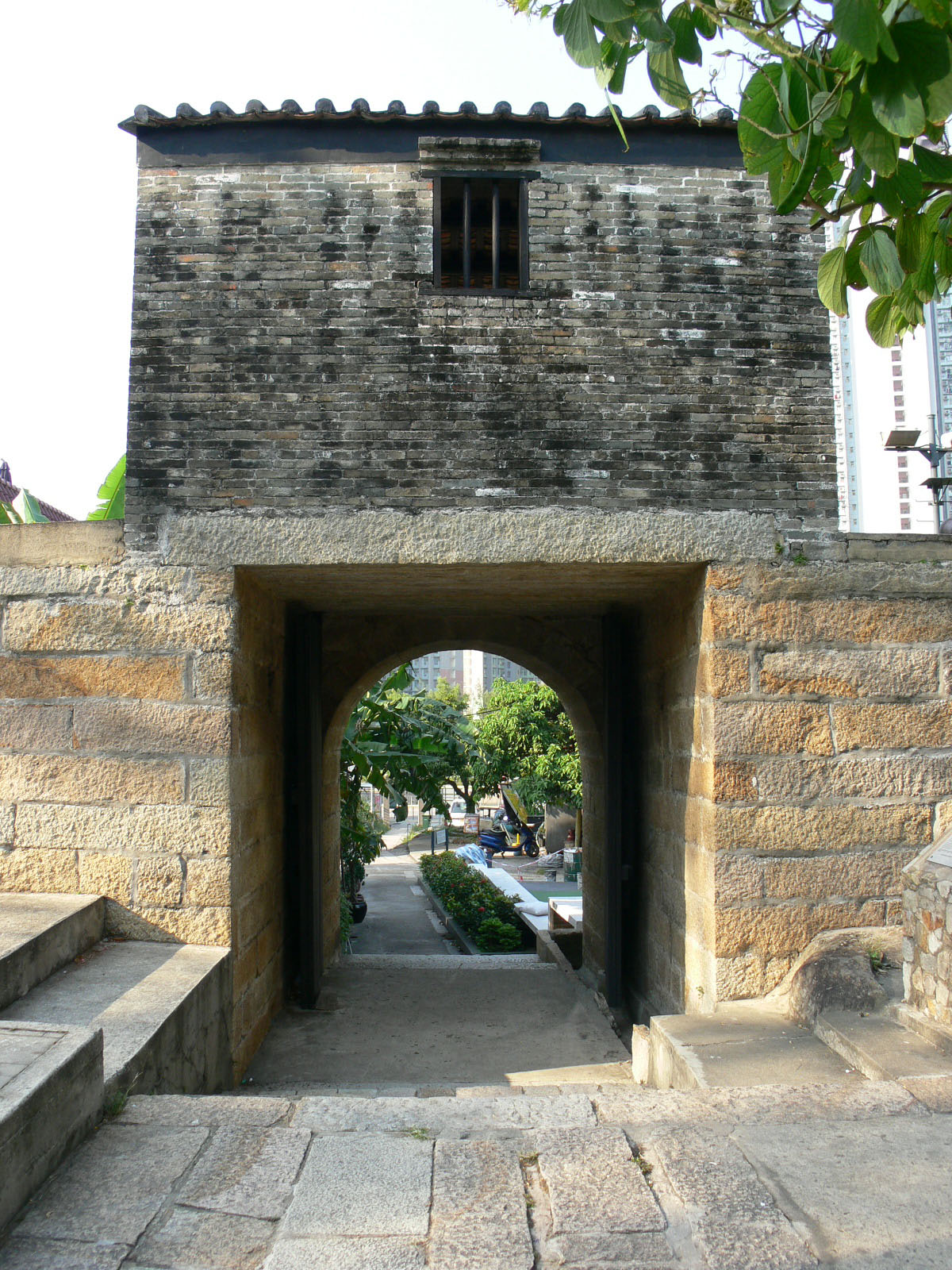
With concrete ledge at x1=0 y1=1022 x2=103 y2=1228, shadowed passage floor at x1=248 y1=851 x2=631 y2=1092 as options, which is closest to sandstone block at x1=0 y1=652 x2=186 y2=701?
concrete ledge at x1=0 y1=1022 x2=103 y2=1228

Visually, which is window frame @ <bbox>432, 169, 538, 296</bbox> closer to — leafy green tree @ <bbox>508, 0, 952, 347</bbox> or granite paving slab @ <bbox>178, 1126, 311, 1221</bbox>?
leafy green tree @ <bbox>508, 0, 952, 347</bbox>

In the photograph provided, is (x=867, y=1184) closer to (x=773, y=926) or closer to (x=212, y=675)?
(x=773, y=926)

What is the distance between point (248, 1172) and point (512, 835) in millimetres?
34195

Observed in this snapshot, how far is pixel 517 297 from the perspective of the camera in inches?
185

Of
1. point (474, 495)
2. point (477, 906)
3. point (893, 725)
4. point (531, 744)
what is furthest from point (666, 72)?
point (531, 744)

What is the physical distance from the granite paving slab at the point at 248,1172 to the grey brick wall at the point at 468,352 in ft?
9.21

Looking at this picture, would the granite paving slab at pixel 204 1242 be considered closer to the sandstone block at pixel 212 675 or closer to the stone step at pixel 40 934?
the stone step at pixel 40 934

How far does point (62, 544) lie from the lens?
4.60 m

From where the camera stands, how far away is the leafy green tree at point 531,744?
2658 centimetres

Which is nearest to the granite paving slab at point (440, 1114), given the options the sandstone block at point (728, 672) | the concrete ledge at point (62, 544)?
the sandstone block at point (728, 672)

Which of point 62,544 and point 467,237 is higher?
point 467,237

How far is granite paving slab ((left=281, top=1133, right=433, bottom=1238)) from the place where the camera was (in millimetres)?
2201

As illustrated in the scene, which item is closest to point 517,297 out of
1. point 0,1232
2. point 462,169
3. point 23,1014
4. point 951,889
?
point 462,169

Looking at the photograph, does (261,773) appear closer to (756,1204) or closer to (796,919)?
(796,919)
